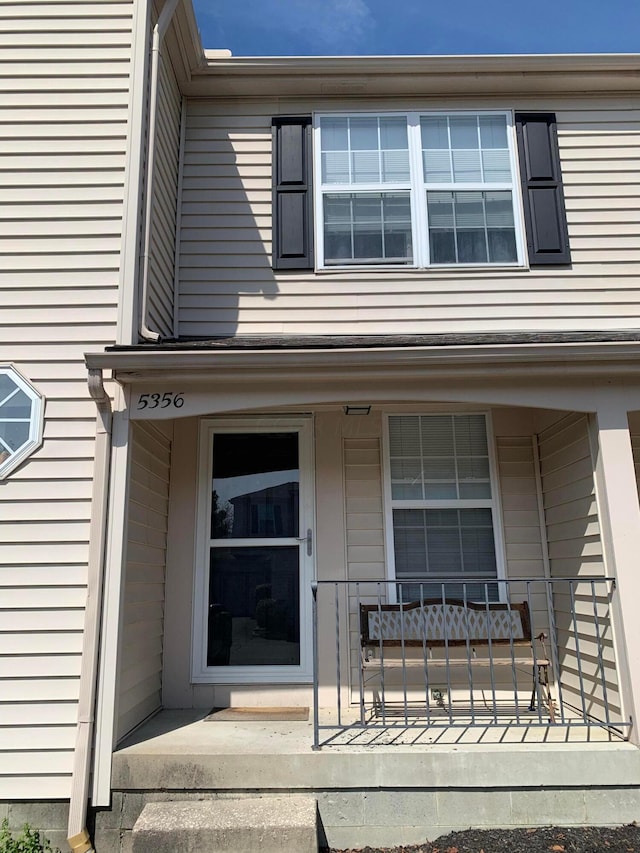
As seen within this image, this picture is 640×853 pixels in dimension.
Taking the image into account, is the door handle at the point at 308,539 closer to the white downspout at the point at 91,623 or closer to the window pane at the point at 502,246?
the white downspout at the point at 91,623

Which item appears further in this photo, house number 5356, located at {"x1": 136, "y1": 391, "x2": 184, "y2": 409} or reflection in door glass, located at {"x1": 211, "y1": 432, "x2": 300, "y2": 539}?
reflection in door glass, located at {"x1": 211, "y1": 432, "x2": 300, "y2": 539}

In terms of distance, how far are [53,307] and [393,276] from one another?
8.09 feet

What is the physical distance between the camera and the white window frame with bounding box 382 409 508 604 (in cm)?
436

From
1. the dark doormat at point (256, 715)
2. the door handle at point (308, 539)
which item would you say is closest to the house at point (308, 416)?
the door handle at point (308, 539)

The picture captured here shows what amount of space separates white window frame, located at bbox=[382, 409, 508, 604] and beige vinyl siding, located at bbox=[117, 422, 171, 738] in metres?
1.57

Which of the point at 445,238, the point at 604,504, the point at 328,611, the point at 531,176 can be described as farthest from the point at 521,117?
the point at 328,611

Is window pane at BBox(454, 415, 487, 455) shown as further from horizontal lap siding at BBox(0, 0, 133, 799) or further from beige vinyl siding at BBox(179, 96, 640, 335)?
horizontal lap siding at BBox(0, 0, 133, 799)

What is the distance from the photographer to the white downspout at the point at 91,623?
3.07 metres

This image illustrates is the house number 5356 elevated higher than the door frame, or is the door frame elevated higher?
the house number 5356

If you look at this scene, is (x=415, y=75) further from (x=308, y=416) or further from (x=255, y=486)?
(x=255, y=486)

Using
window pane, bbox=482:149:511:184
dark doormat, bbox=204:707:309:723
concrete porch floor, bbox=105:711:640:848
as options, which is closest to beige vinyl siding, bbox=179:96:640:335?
window pane, bbox=482:149:511:184

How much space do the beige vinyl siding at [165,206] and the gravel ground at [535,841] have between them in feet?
10.8

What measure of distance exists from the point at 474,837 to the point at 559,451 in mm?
2327

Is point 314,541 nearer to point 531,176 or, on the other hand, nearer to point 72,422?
point 72,422
